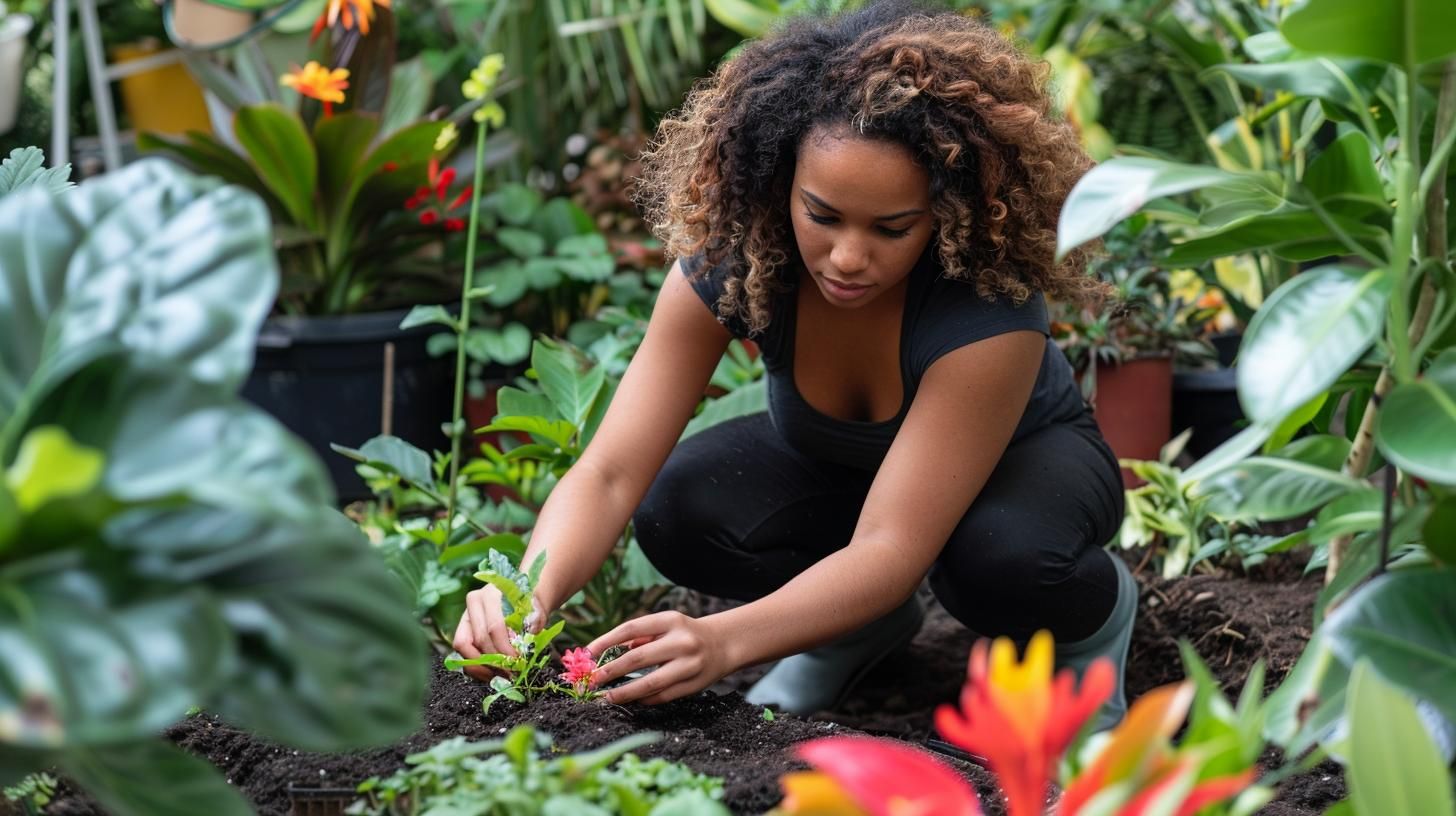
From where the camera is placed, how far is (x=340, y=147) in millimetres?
2775

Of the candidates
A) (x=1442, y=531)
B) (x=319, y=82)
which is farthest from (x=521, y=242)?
(x=1442, y=531)

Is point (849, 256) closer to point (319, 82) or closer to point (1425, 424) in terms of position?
point (1425, 424)

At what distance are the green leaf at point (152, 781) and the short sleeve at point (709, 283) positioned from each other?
100 cm

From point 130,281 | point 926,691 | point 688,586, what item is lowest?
point 926,691

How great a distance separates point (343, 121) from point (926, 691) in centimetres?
149

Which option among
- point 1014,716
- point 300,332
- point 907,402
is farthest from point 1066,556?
point 300,332

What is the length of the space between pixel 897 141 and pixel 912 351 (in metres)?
0.30

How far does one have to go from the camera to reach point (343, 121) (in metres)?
2.73

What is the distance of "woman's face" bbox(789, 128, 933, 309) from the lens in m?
1.51

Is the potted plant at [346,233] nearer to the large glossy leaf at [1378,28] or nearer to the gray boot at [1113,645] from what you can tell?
the gray boot at [1113,645]

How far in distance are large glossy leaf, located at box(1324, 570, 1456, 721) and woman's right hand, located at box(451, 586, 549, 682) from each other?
2.64 ft

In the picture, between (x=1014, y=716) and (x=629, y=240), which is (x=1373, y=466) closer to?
(x=1014, y=716)

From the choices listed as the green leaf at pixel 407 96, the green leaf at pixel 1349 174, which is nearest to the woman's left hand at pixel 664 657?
the green leaf at pixel 1349 174

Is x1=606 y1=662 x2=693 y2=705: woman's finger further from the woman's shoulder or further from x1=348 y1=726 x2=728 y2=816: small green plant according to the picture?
the woman's shoulder
